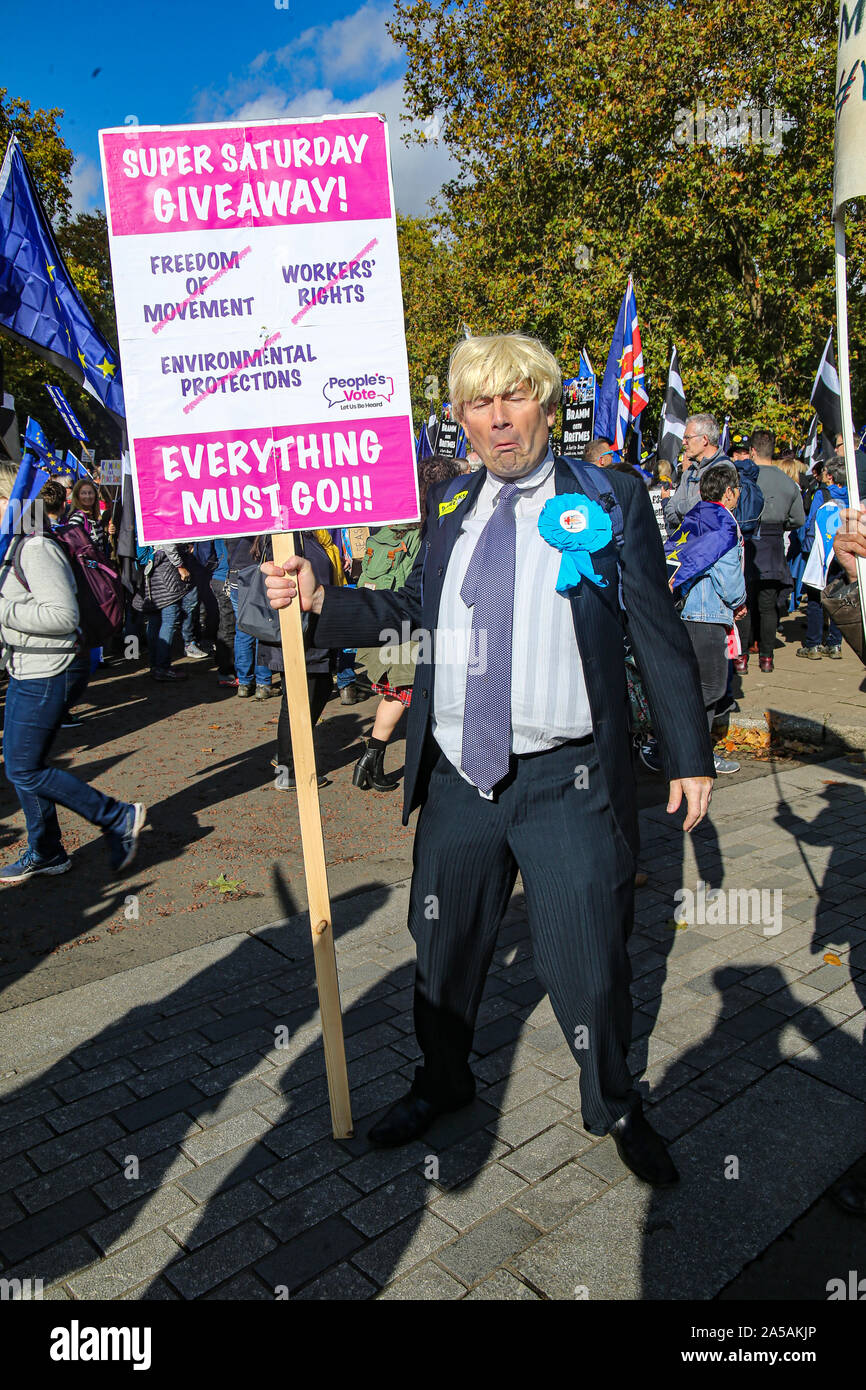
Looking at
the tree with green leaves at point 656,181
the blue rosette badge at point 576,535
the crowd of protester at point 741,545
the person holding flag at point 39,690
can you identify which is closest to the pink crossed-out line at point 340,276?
the blue rosette badge at point 576,535

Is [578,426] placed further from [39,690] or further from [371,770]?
[39,690]

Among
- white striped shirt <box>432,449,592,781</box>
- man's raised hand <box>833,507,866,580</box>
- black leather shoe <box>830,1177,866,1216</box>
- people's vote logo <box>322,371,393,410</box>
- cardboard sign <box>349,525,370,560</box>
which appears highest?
people's vote logo <box>322,371,393,410</box>

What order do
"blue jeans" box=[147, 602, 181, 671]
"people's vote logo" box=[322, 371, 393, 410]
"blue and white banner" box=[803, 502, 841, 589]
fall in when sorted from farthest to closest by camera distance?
"blue jeans" box=[147, 602, 181, 671] → "blue and white banner" box=[803, 502, 841, 589] → "people's vote logo" box=[322, 371, 393, 410]

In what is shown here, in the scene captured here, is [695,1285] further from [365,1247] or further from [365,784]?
[365,784]

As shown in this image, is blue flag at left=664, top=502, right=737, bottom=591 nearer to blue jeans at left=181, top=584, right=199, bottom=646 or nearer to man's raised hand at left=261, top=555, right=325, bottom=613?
man's raised hand at left=261, top=555, right=325, bottom=613

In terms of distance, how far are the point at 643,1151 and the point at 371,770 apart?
428cm

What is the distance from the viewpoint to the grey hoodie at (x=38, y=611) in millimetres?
4859

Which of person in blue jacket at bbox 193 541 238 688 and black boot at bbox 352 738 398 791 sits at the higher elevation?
person in blue jacket at bbox 193 541 238 688

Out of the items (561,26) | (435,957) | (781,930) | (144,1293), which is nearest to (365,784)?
(781,930)

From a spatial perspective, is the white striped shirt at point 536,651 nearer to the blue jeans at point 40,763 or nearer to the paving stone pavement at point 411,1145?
the paving stone pavement at point 411,1145

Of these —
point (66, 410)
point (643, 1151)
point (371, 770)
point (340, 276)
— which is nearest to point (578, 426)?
point (66, 410)

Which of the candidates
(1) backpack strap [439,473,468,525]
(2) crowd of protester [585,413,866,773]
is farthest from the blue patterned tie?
(2) crowd of protester [585,413,866,773]

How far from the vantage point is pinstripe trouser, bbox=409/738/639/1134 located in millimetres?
2547

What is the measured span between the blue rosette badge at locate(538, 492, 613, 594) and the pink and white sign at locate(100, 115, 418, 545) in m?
0.53
